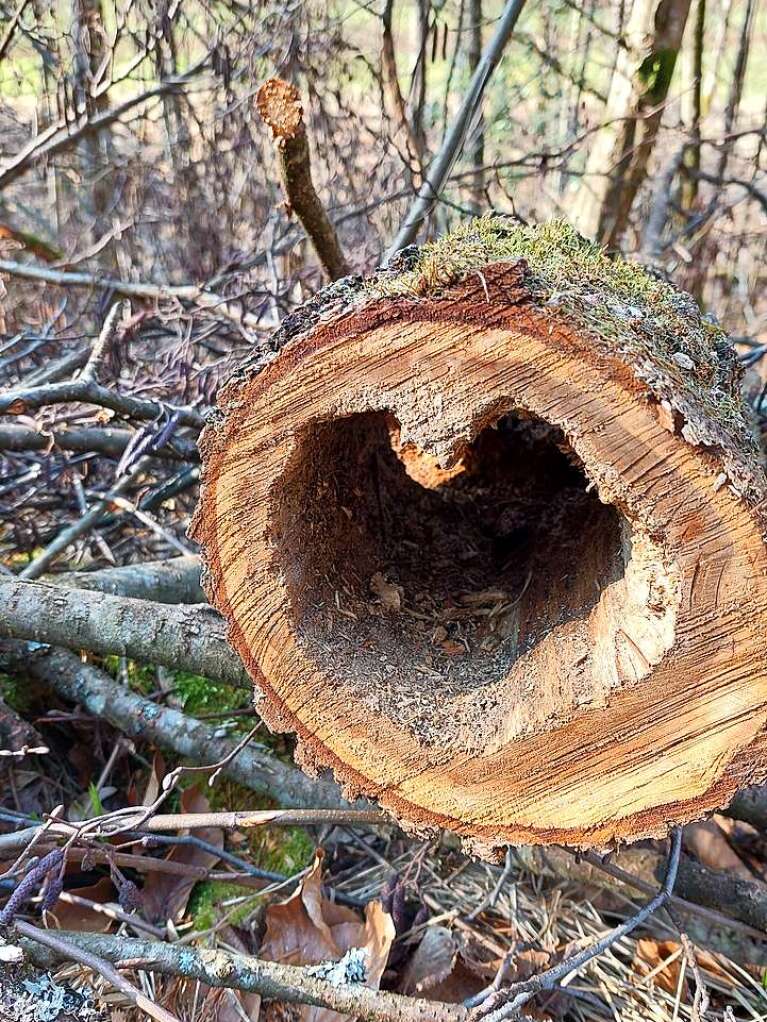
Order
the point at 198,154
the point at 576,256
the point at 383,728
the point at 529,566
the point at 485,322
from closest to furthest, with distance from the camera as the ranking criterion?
the point at 485,322
the point at 383,728
the point at 576,256
the point at 529,566
the point at 198,154

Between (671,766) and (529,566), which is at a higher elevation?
(529,566)

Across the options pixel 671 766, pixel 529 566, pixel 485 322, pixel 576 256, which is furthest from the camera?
pixel 529 566

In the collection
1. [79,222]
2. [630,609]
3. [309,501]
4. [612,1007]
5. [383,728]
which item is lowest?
[612,1007]

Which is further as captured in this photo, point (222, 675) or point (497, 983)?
point (222, 675)

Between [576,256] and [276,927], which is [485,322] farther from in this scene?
[276,927]

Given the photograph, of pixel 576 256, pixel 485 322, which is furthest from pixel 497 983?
pixel 576 256

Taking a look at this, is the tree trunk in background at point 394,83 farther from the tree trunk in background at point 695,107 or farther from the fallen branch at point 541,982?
the fallen branch at point 541,982

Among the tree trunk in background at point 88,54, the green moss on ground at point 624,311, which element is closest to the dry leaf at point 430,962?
the green moss on ground at point 624,311
